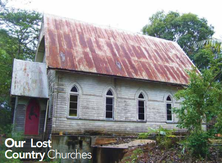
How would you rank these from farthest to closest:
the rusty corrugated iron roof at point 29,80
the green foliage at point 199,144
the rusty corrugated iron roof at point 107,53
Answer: the rusty corrugated iron roof at point 107,53 → the rusty corrugated iron roof at point 29,80 → the green foliage at point 199,144

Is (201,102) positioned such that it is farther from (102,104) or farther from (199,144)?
(102,104)

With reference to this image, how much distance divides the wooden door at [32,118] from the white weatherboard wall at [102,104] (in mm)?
2061

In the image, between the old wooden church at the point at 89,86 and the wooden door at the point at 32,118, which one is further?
the wooden door at the point at 32,118

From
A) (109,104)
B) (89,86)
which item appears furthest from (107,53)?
(109,104)

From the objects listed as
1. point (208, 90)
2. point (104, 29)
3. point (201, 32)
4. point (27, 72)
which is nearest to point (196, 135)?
point (208, 90)

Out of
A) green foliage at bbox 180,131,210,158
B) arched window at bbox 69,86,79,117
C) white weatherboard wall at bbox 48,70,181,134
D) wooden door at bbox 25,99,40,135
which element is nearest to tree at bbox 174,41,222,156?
green foliage at bbox 180,131,210,158

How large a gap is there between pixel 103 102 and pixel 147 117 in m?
3.36

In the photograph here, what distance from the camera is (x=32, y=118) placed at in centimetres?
1503

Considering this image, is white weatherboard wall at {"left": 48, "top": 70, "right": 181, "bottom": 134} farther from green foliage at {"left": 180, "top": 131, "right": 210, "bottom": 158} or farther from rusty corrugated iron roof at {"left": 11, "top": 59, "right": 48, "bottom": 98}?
green foliage at {"left": 180, "top": 131, "right": 210, "bottom": 158}

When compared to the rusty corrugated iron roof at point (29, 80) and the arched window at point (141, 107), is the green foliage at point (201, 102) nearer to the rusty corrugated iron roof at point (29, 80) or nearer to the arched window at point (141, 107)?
the arched window at point (141, 107)

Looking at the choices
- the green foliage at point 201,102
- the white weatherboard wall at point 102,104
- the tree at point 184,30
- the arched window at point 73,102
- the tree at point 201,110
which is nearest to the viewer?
the tree at point 201,110

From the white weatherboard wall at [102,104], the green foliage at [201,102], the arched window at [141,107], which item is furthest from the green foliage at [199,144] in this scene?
the arched window at [141,107]

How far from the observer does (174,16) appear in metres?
33.8

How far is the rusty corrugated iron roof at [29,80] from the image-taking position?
13.3m
